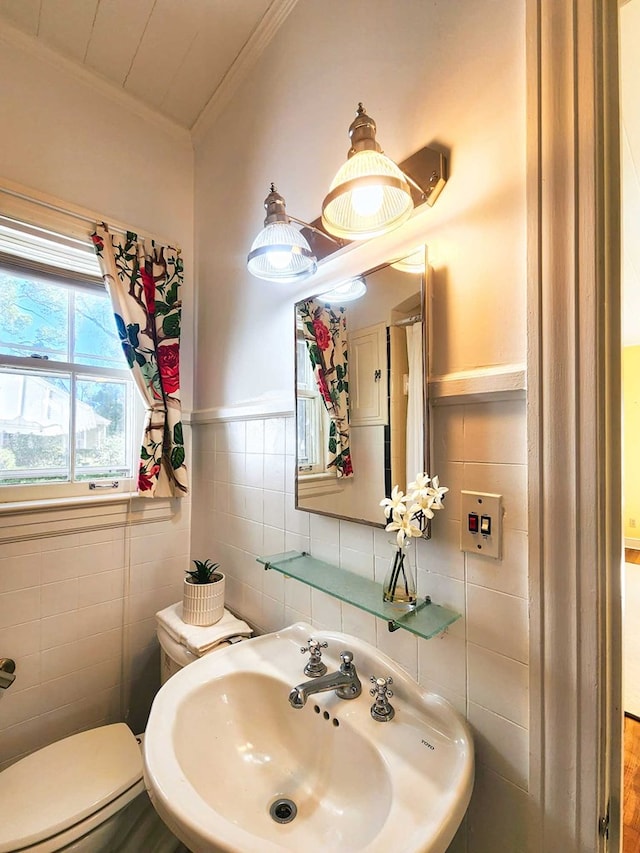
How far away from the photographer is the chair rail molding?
0.59 meters

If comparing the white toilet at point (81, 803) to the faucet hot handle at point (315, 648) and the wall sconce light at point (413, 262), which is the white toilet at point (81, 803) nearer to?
the faucet hot handle at point (315, 648)

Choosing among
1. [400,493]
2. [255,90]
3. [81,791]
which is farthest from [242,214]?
[81,791]

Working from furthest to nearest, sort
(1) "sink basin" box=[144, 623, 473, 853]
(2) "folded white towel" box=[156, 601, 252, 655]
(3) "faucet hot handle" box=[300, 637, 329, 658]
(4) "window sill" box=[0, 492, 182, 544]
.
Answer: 1. (4) "window sill" box=[0, 492, 182, 544]
2. (2) "folded white towel" box=[156, 601, 252, 655]
3. (3) "faucet hot handle" box=[300, 637, 329, 658]
4. (1) "sink basin" box=[144, 623, 473, 853]

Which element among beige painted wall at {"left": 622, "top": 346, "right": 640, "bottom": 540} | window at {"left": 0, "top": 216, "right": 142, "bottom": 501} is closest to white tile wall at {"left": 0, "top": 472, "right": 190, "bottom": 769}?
window at {"left": 0, "top": 216, "right": 142, "bottom": 501}

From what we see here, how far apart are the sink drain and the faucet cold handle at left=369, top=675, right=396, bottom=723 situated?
0.81ft

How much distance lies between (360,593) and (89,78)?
1985 mm

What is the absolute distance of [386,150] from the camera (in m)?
0.92

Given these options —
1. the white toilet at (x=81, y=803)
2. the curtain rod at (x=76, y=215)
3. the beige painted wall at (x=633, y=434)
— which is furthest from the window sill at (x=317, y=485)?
the beige painted wall at (x=633, y=434)

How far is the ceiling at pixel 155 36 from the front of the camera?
1.20m

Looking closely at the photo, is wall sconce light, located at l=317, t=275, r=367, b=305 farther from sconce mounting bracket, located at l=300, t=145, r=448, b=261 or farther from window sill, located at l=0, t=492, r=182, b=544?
window sill, located at l=0, t=492, r=182, b=544

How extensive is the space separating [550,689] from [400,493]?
1.31 feet

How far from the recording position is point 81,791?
965mm

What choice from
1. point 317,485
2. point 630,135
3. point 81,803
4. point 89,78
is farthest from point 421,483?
point 89,78

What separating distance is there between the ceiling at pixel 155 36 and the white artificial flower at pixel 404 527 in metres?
1.59
